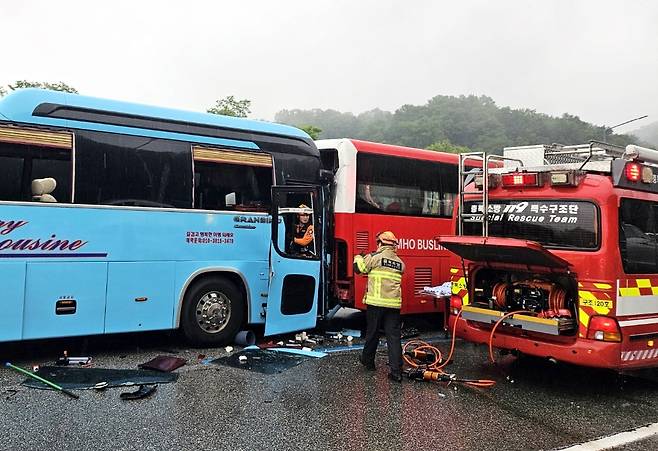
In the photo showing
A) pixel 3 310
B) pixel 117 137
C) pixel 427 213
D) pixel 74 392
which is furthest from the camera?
pixel 427 213

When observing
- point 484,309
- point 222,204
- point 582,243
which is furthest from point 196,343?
point 582,243

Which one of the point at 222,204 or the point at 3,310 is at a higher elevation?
the point at 222,204

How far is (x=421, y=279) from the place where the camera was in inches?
386

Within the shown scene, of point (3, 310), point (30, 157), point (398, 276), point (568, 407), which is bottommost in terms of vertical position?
point (568, 407)

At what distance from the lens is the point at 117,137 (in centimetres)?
715

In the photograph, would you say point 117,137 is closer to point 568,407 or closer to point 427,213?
point 427,213

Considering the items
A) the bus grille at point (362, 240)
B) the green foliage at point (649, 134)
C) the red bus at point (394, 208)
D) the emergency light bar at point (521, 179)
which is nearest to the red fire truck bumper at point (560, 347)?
A: the emergency light bar at point (521, 179)

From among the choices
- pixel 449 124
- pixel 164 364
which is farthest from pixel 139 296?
pixel 449 124

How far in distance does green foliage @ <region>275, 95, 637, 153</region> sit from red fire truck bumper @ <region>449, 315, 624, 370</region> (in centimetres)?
4152

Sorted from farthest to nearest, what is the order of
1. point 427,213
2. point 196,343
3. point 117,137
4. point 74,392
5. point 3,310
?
1. point 427,213
2. point 196,343
3. point 117,137
4. point 3,310
5. point 74,392

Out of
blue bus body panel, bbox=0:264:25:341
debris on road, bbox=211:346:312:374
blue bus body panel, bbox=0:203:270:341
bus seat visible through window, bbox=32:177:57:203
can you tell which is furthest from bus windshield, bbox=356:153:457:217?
blue bus body panel, bbox=0:264:25:341

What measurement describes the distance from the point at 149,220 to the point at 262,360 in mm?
2228

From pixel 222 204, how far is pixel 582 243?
14.6 feet

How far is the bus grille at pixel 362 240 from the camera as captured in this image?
29.8 ft
